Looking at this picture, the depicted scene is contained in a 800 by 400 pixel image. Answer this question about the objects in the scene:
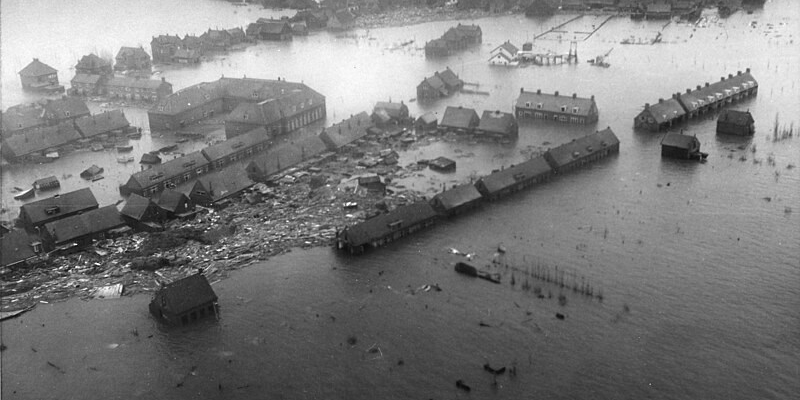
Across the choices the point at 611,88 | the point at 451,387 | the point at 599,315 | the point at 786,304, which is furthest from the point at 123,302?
the point at 611,88

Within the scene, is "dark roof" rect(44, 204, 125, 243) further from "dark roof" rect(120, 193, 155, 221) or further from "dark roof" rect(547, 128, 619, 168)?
"dark roof" rect(547, 128, 619, 168)

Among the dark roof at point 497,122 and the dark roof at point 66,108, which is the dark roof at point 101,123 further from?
the dark roof at point 497,122

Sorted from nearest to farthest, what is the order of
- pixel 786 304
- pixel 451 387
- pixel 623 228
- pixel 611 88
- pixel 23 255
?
1. pixel 451 387
2. pixel 786 304
3. pixel 23 255
4. pixel 623 228
5. pixel 611 88

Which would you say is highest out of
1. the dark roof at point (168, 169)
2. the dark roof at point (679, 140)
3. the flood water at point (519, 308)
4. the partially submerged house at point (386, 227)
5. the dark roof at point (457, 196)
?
the dark roof at point (679, 140)

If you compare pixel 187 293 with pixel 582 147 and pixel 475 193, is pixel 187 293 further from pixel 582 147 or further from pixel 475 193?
pixel 582 147

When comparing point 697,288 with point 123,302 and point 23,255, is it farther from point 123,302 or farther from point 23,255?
point 23,255

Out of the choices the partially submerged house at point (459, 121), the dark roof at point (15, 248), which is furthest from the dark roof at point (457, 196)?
the dark roof at point (15, 248)
